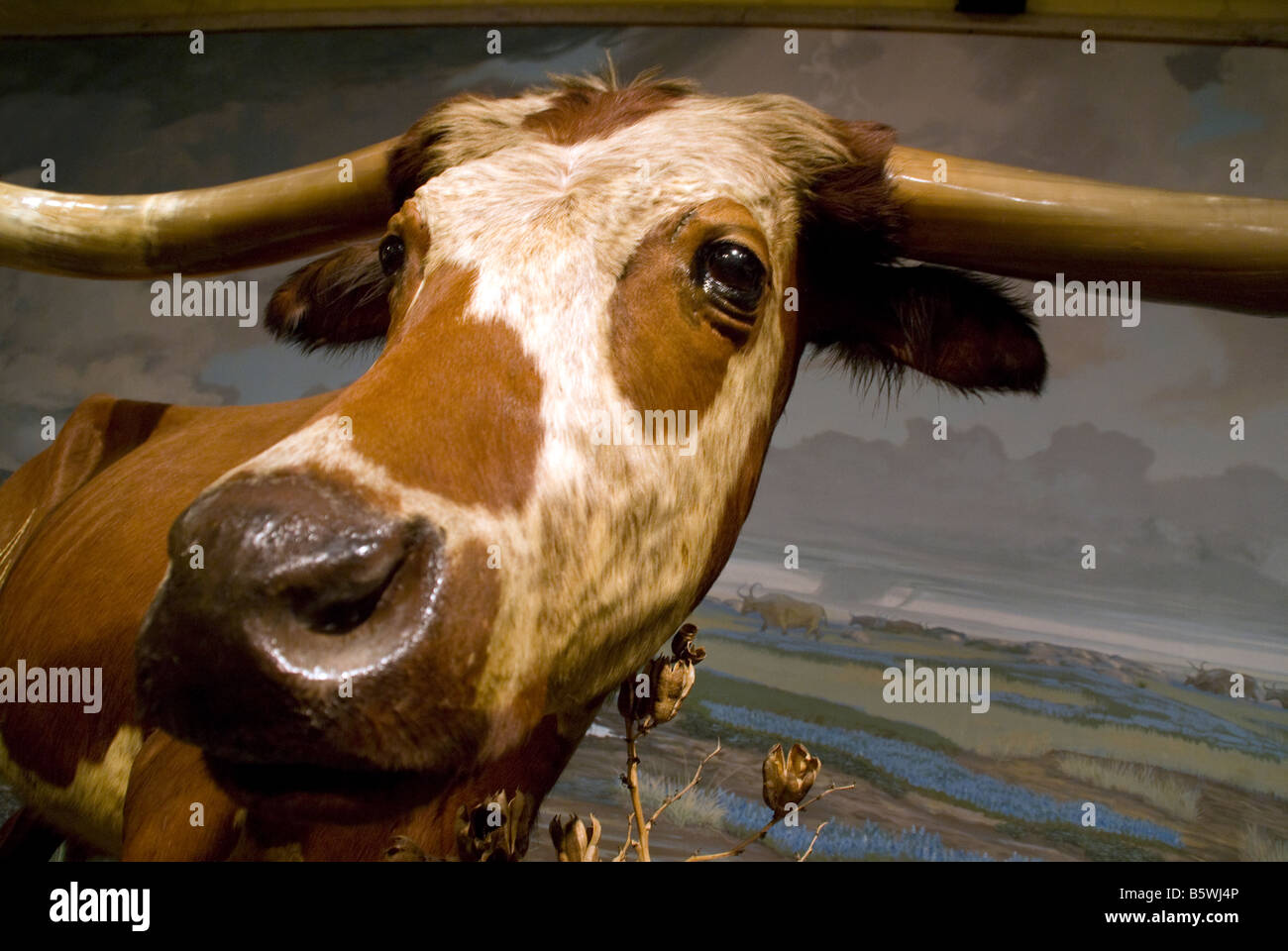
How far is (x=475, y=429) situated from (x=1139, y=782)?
7.44 feet

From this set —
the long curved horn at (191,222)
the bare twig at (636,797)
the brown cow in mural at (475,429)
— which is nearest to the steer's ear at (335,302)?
the brown cow in mural at (475,429)

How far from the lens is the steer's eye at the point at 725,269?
1.19m

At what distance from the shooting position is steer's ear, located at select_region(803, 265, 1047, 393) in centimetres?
155

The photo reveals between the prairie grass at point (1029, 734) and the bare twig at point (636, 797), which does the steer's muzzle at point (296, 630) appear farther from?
the prairie grass at point (1029, 734)

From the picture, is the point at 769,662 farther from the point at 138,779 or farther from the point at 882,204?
the point at 138,779

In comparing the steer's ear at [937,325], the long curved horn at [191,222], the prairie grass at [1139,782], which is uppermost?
the long curved horn at [191,222]

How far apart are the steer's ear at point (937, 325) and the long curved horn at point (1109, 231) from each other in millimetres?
177

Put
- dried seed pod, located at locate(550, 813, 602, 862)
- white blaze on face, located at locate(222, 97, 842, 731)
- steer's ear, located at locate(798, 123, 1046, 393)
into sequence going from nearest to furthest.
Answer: white blaze on face, located at locate(222, 97, 842, 731) < dried seed pod, located at locate(550, 813, 602, 862) < steer's ear, located at locate(798, 123, 1046, 393)

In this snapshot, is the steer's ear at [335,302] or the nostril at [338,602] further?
the steer's ear at [335,302]

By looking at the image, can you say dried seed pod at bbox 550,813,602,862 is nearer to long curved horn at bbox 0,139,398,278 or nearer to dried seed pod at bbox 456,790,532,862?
dried seed pod at bbox 456,790,532,862

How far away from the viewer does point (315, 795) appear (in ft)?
2.88

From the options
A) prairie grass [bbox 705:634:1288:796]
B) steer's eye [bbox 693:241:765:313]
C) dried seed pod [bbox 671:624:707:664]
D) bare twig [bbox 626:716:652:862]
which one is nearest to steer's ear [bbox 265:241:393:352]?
steer's eye [bbox 693:241:765:313]

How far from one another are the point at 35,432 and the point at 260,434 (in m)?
1.93
